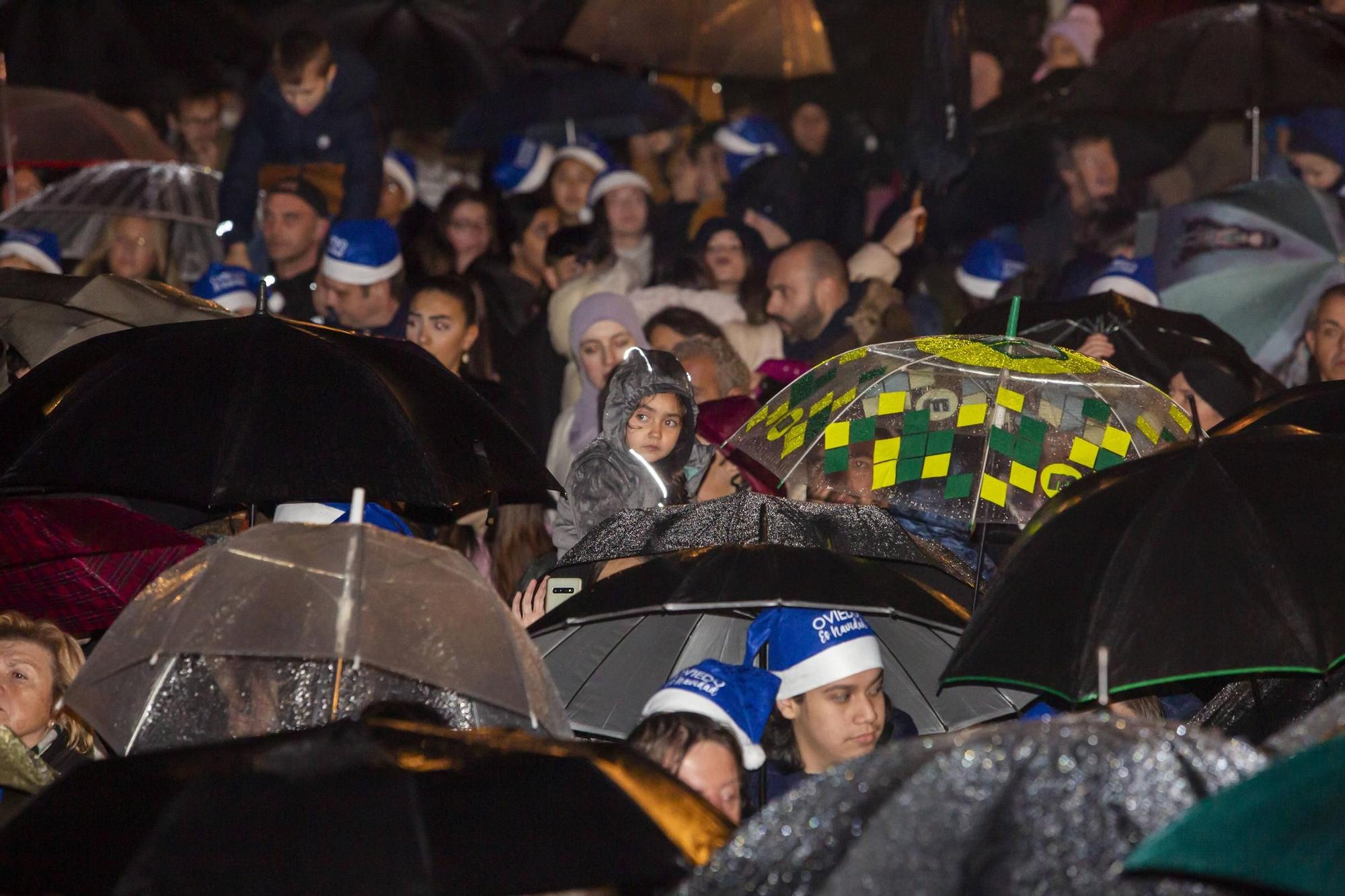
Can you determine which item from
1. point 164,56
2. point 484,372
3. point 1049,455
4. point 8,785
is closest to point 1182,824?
point 8,785

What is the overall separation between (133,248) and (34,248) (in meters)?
0.59

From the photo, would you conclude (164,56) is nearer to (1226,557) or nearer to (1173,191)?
(1173,191)

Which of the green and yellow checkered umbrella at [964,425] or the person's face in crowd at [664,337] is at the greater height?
the green and yellow checkered umbrella at [964,425]

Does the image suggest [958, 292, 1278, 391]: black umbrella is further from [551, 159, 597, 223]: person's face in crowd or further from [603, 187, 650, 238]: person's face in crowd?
[551, 159, 597, 223]: person's face in crowd

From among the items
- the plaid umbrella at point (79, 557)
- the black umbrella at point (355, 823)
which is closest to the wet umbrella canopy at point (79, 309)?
the plaid umbrella at point (79, 557)

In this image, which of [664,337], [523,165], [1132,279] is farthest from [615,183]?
[1132,279]

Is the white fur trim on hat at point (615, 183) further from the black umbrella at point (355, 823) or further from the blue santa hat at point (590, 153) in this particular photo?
the black umbrella at point (355, 823)

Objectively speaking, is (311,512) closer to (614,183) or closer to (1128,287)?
(1128,287)

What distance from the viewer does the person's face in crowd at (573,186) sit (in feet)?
37.5

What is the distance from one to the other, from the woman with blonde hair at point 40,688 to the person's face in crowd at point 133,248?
190 inches

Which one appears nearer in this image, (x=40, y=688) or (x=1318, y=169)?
(x=40, y=688)

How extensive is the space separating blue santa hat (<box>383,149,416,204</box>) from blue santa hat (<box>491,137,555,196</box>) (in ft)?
1.66

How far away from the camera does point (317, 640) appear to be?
4.33 m

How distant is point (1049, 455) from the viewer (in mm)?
5910
